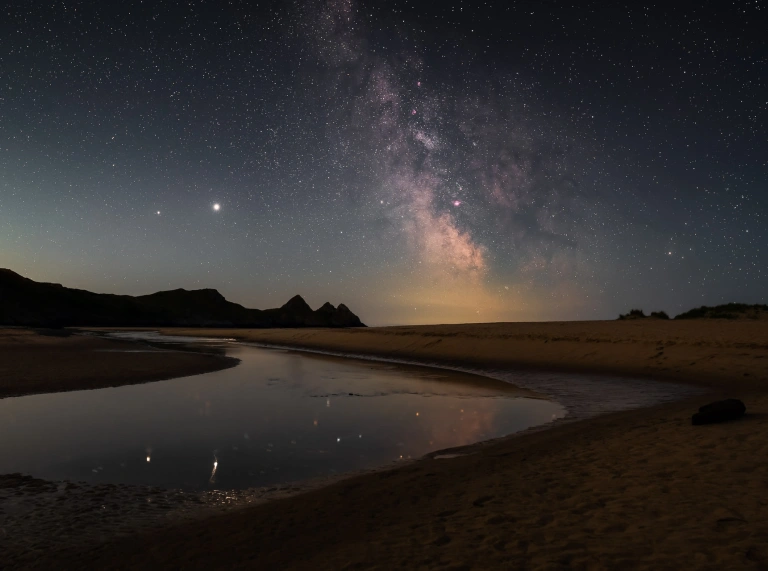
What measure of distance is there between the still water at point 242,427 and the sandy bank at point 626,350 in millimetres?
8200

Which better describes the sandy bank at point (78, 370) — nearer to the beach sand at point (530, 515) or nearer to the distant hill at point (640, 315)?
the beach sand at point (530, 515)

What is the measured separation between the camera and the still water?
28.5 ft

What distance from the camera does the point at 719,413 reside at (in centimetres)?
1005

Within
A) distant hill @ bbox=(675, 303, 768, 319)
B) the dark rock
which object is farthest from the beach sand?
distant hill @ bbox=(675, 303, 768, 319)

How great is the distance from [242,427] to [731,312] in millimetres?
50944

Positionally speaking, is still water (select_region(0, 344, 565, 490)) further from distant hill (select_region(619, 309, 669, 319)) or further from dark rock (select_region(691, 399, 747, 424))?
distant hill (select_region(619, 309, 669, 319))

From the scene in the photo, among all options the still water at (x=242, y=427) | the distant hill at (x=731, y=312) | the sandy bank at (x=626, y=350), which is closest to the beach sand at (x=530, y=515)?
the still water at (x=242, y=427)

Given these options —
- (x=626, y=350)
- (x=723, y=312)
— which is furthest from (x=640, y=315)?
(x=626, y=350)

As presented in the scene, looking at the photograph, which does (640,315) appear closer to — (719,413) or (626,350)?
(626,350)

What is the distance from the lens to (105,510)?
6.62 m

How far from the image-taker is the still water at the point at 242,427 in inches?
341

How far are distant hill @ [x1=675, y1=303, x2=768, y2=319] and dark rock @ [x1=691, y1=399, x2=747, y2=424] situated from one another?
132ft

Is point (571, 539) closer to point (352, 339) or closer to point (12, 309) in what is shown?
point (352, 339)

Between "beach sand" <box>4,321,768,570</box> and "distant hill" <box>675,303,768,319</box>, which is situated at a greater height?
"distant hill" <box>675,303,768,319</box>
